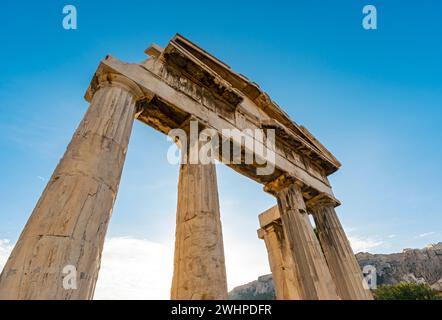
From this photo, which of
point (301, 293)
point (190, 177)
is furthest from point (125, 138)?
point (301, 293)

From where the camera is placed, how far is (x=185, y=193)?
5.69 meters

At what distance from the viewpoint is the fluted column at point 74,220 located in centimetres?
270

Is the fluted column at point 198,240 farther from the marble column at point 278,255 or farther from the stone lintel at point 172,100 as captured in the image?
the marble column at point 278,255

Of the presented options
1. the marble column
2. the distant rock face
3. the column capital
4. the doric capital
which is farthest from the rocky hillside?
the column capital

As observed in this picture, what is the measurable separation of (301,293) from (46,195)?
723 centimetres

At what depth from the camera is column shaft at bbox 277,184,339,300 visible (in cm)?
708

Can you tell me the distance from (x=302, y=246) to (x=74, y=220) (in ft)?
21.9

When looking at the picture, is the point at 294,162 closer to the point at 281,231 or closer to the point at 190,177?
the point at 281,231

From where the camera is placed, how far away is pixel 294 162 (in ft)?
33.0

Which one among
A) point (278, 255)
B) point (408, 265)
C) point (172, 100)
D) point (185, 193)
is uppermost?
point (408, 265)

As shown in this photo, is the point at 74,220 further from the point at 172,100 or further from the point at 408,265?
the point at 408,265

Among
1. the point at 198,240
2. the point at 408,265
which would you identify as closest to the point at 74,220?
the point at 198,240

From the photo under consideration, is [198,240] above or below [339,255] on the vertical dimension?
below
